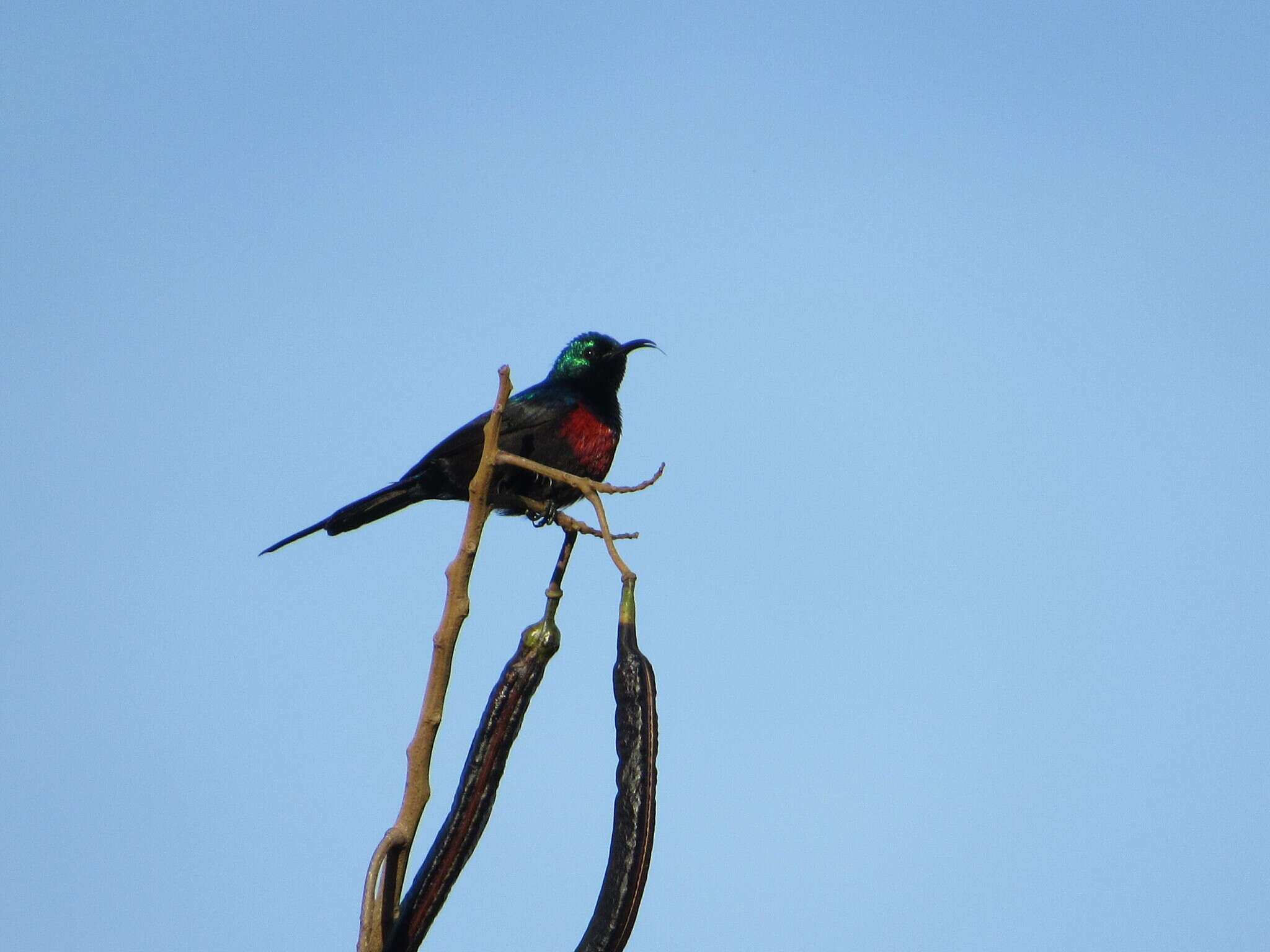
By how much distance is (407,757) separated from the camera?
312 centimetres

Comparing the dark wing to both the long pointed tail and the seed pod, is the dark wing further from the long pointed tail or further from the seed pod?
the seed pod

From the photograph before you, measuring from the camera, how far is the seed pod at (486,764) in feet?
11.1

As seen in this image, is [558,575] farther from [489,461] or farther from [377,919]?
[377,919]

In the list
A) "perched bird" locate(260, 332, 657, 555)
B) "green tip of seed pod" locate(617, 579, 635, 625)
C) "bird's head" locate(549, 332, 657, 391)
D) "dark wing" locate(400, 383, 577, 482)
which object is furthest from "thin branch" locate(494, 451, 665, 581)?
"bird's head" locate(549, 332, 657, 391)

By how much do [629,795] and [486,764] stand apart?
1.15 feet

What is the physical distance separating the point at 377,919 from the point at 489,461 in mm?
1034

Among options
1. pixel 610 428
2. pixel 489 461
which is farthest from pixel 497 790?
pixel 610 428

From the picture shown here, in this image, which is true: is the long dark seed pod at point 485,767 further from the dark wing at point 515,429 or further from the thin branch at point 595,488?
the dark wing at point 515,429

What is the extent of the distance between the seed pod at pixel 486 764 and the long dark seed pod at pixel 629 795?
20cm

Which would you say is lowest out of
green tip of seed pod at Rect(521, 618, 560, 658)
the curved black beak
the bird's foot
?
green tip of seed pod at Rect(521, 618, 560, 658)

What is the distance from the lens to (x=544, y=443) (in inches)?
286

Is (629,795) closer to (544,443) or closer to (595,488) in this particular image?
(595,488)

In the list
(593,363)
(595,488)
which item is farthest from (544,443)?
(595,488)

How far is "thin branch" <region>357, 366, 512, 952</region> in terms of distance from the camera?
3.12 meters
